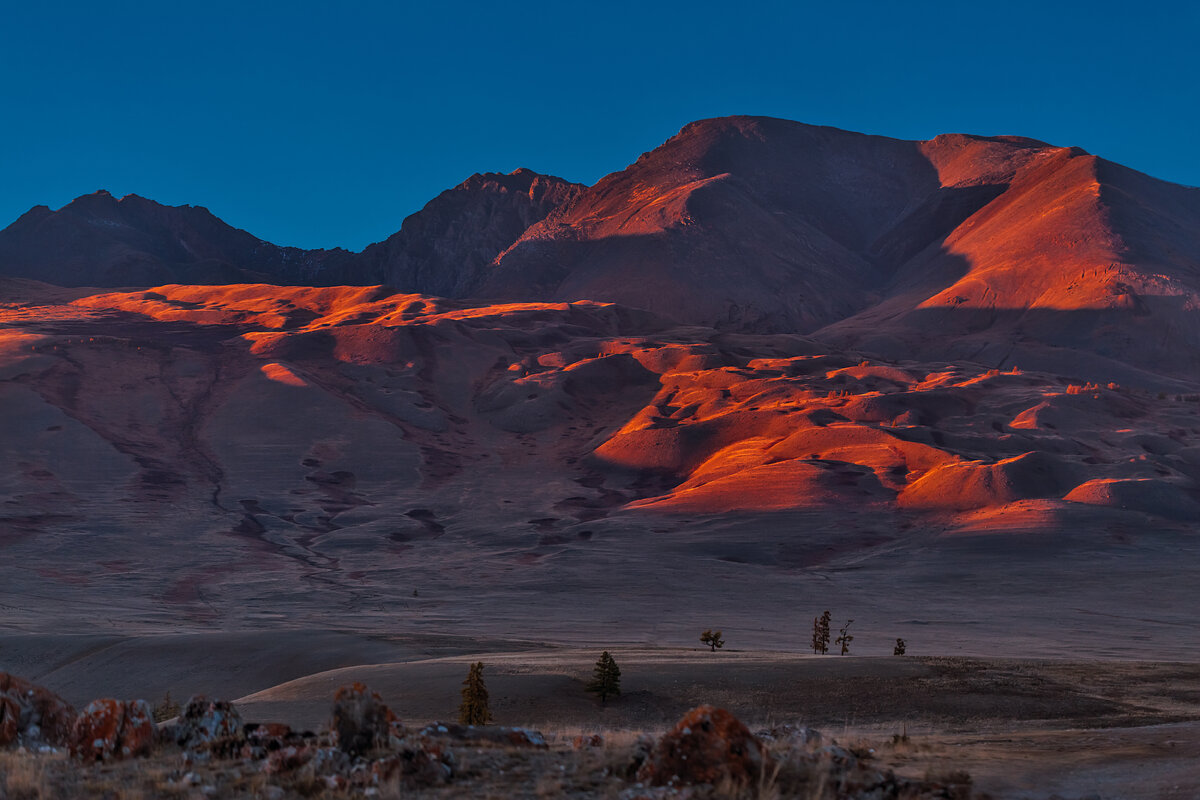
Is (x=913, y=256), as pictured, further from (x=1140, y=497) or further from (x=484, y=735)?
(x=484, y=735)

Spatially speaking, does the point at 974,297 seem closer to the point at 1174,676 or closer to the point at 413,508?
the point at 413,508

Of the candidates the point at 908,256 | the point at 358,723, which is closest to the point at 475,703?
the point at 358,723

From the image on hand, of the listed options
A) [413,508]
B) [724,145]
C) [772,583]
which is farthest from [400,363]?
[724,145]

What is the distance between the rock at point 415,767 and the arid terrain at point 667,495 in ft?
1.11

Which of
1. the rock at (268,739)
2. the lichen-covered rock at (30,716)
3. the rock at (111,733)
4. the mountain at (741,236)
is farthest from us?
the mountain at (741,236)

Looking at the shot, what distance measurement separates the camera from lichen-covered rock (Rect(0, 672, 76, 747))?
36.8 ft

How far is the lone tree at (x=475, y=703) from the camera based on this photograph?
15.6 meters

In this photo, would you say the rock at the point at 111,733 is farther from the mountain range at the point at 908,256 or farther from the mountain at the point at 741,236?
the mountain at the point at 741,236

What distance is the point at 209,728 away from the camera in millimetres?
10430

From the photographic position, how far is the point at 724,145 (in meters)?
198

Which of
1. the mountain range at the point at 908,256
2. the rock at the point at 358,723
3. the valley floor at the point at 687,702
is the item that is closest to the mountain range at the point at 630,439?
the mountain range at the point at 908,256

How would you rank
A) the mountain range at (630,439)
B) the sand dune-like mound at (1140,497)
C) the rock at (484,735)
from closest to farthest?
the rock at (484,735) → the mountain range at (630,439) → the sand dune-like mound at (1140,497)

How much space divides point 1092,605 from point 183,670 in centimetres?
3444

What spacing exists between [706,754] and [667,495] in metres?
62.6
